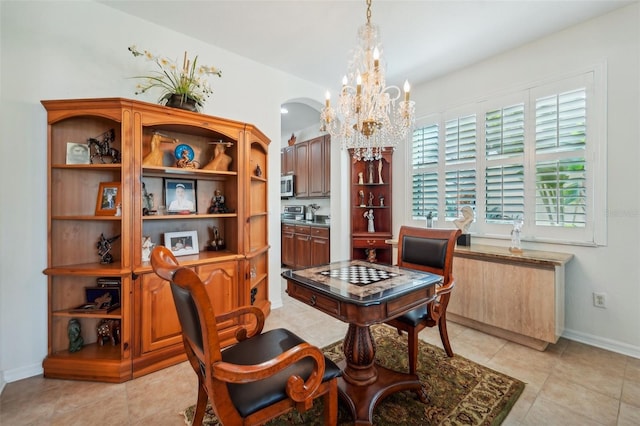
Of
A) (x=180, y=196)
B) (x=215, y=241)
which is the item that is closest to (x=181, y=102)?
(x=180, y=196)

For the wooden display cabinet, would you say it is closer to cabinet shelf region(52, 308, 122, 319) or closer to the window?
the window

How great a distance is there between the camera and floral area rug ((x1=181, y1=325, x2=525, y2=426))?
161 cm

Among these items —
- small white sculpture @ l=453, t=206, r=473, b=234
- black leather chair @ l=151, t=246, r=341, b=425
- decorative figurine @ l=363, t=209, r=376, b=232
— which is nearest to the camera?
black leather chair @ l=151, t=246, r=341, b=425

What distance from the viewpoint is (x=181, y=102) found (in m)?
2.31

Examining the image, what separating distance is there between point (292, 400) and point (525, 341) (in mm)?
2398

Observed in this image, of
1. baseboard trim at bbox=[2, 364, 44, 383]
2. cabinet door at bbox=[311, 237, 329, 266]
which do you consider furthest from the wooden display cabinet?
baseboard trim at bbox=[2, 364, 44, 383]

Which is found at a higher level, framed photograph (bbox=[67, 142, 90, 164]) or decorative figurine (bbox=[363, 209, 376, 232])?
framed photograph (bbox=[67, 142, 90, 164])

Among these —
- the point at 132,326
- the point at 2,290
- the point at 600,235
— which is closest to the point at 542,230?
the point at 600,235

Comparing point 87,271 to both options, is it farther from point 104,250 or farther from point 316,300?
point 316,300

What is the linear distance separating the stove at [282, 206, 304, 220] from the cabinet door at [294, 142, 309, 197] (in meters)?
0.37

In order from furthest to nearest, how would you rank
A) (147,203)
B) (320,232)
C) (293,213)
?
1. (293,213)
2. (320,232)
3. (147,203)

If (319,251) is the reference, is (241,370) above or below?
above

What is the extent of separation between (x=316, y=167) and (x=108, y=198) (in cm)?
331

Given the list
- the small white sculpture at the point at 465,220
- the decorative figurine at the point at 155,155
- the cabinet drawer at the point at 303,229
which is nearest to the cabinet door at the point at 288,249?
the cabinet drawer at the point at 303,229
